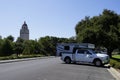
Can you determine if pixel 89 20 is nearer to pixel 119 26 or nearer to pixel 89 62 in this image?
pixel 119 26

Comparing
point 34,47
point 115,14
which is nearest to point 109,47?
point 115,14

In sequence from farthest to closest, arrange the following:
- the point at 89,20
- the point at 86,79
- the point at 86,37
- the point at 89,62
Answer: the point at 89,20, the point at 86,37, the point at 89,62, the point at 86,79

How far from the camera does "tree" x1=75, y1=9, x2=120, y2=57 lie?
54688mm

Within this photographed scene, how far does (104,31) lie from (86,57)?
2401 centimetres

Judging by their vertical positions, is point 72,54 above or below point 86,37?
below

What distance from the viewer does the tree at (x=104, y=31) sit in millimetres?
54688

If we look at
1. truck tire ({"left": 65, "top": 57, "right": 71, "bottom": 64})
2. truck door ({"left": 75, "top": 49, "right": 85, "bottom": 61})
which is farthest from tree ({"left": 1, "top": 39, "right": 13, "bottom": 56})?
truck door ({"left": 75, "top": 49, "right": 85, "bottom": 61})

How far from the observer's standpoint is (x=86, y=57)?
33469mm

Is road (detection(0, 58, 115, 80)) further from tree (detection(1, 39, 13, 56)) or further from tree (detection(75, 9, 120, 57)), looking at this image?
tree (detection(1, 39, 13, 56))

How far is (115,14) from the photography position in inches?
2355

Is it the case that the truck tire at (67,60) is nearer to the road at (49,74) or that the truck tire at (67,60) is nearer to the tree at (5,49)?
the road at (49,74)

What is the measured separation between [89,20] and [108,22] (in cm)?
640

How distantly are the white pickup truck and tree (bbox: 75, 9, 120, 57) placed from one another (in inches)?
777

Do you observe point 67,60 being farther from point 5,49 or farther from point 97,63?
point 5,49
